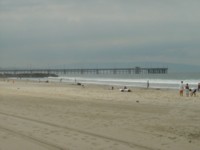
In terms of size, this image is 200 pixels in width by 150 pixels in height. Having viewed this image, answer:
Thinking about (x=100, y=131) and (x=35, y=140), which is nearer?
(x=35, y=140)

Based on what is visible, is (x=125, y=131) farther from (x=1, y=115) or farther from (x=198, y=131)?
(x=1, y=115)

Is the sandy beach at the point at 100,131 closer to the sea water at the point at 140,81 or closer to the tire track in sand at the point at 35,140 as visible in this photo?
the tire track in sand at the point at 35,140

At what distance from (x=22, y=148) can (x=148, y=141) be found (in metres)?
2.42

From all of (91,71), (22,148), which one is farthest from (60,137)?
(91,71)

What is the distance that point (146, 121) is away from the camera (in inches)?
406

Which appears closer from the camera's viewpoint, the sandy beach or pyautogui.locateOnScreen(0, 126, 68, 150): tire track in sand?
pyautogui.locateOnScreen(0, 126, 68, 150): tire track in sand

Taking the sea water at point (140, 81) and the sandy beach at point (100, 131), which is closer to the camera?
the sandy beach at point (100, 131)

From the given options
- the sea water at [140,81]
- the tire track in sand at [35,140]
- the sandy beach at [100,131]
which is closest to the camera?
the tire track in sand at [35,140]

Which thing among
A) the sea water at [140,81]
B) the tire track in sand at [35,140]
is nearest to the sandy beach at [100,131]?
the tire track in sand at [35,140]

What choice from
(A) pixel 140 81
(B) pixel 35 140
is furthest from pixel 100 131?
(A) pixel 140 81

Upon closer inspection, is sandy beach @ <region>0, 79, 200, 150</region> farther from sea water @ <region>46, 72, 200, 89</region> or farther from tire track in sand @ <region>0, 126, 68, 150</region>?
sea water @ <region>46, 72, 200, 89</region>

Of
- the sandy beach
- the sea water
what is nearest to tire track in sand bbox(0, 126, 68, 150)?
the sandy beach

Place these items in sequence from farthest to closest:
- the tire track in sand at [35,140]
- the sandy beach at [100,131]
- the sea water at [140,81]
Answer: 1. the sea water at [140,81]
2. the sandy beach at [100,131]
3. the tire track in sand at [35,140]

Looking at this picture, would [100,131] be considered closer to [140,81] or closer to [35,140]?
[35,140]
